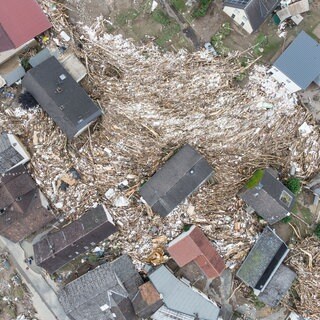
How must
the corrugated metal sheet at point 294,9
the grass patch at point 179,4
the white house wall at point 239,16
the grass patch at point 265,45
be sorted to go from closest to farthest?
the white house wall at point 239,16
the corrugated metal sheet at point 294,9
the grass patch at point 179,4
the grass patch at point 265,45

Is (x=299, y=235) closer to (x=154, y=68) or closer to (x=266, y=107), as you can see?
(x=266, y=107)

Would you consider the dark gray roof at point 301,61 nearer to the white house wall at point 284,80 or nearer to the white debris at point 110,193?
the white house wall at point 284,80

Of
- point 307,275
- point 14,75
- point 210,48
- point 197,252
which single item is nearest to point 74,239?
Result: point 197,252

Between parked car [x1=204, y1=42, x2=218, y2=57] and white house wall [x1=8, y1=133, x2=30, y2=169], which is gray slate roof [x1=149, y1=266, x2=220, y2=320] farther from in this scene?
parked car [x1=204, y1=42, x2=218, y2=57]

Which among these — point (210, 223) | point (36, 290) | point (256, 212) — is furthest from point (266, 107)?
point (36, 290)

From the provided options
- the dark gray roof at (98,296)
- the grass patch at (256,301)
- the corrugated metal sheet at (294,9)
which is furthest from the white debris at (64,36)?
the grass patch at (256,301)

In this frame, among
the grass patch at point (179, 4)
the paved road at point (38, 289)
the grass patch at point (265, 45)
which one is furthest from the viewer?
the paved road at point (38, 289)

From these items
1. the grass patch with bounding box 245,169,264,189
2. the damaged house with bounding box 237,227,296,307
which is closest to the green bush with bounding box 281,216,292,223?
the damaged house with bounding box 237,227,296,307
